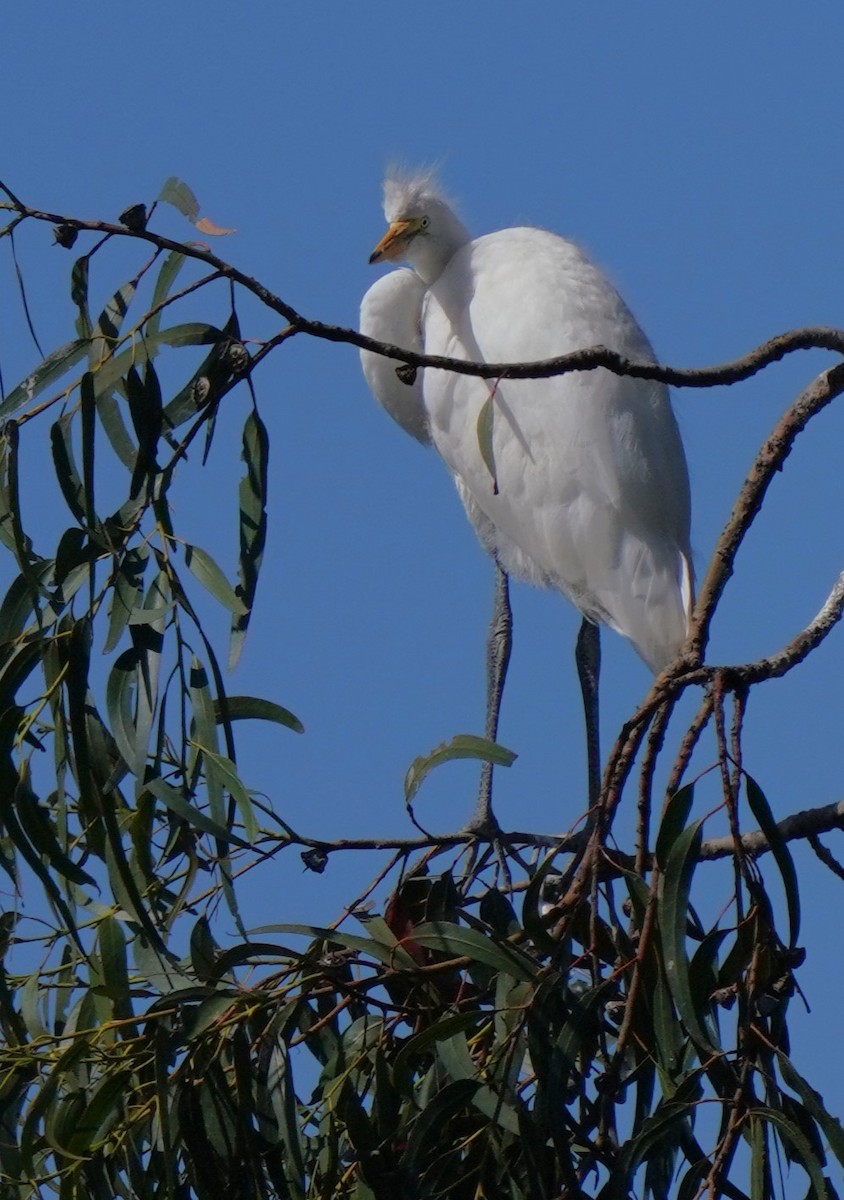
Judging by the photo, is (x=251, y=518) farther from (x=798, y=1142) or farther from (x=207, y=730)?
(x=798, y=1142)

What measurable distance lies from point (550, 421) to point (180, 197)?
164 cm

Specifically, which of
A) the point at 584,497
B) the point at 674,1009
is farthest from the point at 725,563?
the point at 584,497

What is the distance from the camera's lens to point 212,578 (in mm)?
1479

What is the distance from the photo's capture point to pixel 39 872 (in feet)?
4.76

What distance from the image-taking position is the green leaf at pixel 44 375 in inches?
56.1

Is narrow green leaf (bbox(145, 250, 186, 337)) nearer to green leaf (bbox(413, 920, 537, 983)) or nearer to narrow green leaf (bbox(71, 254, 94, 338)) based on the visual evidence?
narrow green leaf (bbox(71, 254, 94, 338))

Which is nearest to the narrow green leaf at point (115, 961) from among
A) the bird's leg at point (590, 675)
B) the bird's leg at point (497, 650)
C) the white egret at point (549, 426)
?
the white egret at point (549, 426)

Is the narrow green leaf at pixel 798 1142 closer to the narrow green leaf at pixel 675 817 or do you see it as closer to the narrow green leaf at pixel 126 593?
the narrow green leaf at pixel 675 817

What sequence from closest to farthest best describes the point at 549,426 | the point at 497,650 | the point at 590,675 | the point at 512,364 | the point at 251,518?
the point at 512,364 < the point at 251,518 < the point at 549,426 < the point at 590,675 < the point at 497,650

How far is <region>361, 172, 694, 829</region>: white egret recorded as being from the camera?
278 cm

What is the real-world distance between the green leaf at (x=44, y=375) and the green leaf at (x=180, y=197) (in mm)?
157

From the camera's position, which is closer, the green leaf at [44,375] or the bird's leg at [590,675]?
the green leaf at [44,375]

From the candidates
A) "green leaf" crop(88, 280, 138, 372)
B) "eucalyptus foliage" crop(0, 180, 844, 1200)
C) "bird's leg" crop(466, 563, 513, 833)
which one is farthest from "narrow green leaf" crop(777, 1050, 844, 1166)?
"bird's leg" crop(466, 563, 513, 833)

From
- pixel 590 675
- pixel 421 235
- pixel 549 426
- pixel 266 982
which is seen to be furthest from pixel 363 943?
pixel 421 235
